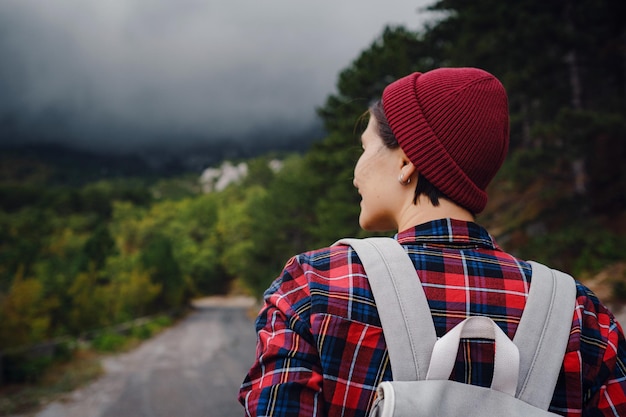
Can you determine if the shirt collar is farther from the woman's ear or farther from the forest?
the forest

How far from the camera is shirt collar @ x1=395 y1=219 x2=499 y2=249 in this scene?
38.9 inches

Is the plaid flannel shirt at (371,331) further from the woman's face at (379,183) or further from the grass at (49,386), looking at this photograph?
the grass at (49,386)

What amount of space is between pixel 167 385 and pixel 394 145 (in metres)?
9.74

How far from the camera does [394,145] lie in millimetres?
1081

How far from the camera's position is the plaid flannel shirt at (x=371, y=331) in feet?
2.79

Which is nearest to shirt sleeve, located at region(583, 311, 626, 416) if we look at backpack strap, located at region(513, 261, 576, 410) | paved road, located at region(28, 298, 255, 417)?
backpack strap, located at region(513, 261, 576, 410)

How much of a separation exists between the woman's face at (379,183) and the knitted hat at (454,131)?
61 mm

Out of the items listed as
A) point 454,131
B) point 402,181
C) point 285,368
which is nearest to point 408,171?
point 402,181

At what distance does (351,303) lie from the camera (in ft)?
2.82

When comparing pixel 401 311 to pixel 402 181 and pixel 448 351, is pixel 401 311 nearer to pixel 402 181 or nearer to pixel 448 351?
pixel 448 351

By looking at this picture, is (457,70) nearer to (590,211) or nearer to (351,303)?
(351,303)

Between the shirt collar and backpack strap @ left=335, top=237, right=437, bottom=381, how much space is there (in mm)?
104

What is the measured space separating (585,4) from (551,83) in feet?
5.30

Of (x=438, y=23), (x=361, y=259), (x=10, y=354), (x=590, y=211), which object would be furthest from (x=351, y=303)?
(x=438, y=23)
